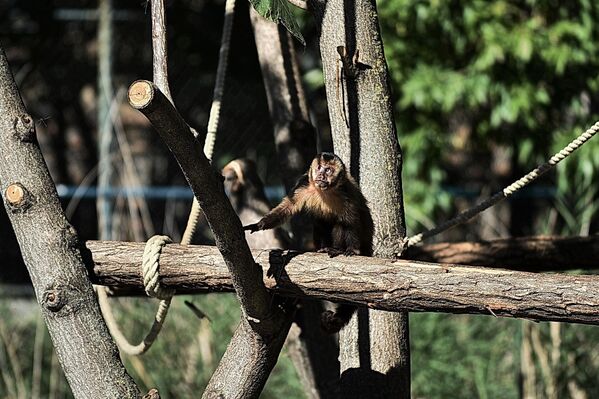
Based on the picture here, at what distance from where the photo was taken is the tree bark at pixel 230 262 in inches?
66.5

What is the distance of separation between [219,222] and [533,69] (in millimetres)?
4388

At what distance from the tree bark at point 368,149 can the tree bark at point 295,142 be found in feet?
2.23

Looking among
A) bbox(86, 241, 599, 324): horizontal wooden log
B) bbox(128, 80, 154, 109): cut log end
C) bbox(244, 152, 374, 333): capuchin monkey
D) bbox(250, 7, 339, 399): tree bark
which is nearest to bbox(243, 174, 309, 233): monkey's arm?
bbox(244, 152, 374, 333): capuchin monkey

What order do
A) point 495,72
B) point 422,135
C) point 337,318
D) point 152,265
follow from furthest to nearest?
point 422,135, point 495,72, point 337,318, point 152,265

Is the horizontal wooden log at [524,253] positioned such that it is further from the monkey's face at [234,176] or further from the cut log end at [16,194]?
the cut log end at [16,194]

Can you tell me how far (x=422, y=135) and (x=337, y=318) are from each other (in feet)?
11.6

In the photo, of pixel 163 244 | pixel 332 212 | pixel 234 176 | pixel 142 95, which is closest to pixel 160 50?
pixel 142 95

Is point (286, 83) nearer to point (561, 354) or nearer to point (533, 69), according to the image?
point (561, 354)

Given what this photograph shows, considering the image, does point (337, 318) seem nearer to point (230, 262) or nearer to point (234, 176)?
point (230, 262)

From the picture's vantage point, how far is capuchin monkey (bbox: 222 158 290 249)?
336 cm

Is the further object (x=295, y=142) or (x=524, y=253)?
(x=295, y=142)

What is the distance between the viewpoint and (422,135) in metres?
5.99

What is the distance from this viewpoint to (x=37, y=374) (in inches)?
185

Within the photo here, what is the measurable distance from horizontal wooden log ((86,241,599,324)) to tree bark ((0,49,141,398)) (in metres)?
0.21
